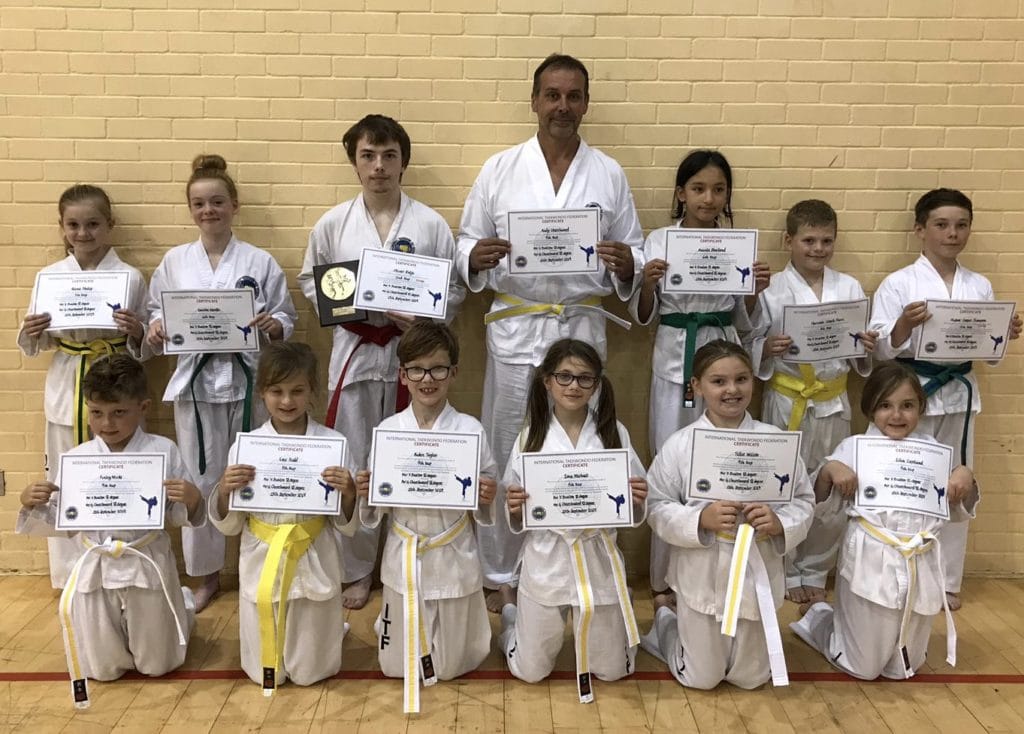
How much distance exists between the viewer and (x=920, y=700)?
2.91 m

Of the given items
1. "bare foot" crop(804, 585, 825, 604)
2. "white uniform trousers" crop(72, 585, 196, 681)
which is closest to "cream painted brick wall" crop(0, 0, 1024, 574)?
"white uniform trousers" crop(72, 585, 196, 681)

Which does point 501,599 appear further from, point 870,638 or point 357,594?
point 870,638

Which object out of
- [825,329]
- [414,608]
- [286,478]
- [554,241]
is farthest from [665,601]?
[286,478]

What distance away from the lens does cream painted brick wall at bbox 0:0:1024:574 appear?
12.1 feet

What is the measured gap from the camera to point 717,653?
9.58 feet

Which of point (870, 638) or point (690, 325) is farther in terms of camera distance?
point (690, 325)

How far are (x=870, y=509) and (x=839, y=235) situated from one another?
1.42m

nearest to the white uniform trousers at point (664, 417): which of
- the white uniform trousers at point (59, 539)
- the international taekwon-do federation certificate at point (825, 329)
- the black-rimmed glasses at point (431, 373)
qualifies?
the international taekwon-do federation certificate at point (825, 329)

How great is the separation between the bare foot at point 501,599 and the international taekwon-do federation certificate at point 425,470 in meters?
0.83

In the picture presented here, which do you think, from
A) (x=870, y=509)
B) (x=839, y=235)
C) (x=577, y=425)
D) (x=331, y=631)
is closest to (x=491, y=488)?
(x=577, y=425)

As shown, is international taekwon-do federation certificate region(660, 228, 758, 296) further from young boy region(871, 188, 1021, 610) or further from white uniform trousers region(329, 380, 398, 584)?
white uniform trousers region(329, 380, 398, 584)

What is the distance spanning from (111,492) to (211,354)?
0.84 meters

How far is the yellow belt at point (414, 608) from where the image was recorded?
2.75 meters

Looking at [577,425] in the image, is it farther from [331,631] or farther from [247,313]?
[247,313]
